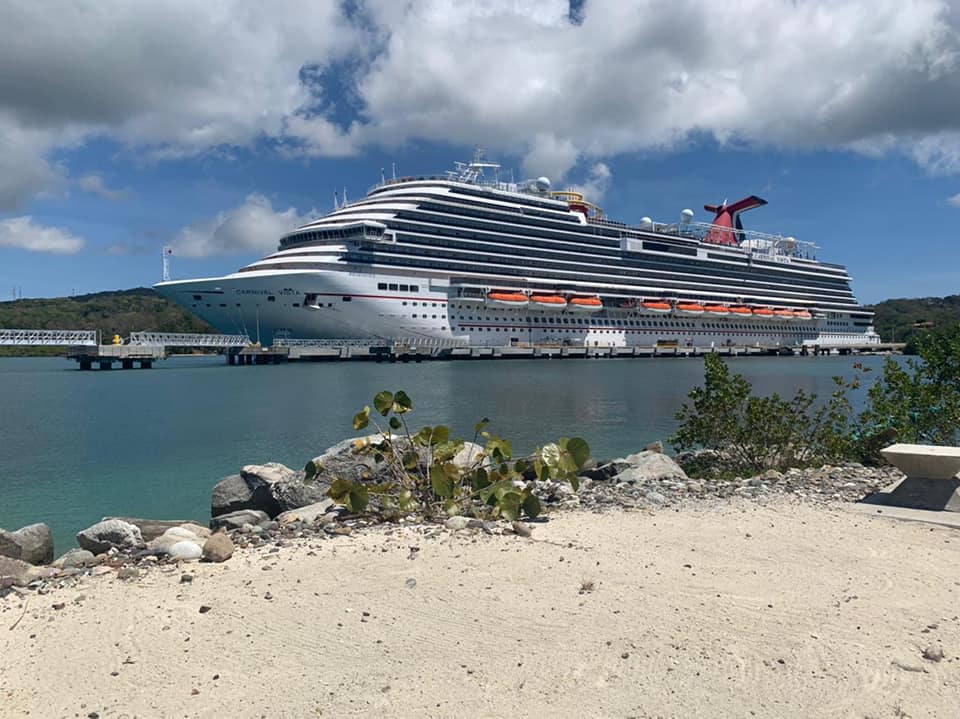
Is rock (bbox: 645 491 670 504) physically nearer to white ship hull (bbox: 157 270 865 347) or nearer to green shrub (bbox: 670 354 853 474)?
green shrub (bbox: 670 354 853 474)

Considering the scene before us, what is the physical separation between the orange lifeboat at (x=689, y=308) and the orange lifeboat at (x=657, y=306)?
80.1 inches

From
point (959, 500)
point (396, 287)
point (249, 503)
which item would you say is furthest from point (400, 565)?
point (396, 287)

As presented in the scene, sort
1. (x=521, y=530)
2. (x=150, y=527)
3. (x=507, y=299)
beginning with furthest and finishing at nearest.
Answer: (x=507, y=299) → (x=150, y=527) → (x=521, y=530)

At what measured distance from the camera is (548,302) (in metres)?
65.5

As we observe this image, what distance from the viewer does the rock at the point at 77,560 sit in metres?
5.57

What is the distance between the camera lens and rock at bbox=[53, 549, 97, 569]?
5574 mm

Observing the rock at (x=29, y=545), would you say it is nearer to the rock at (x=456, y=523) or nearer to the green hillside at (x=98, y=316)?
the rock at (x=456, y=523)

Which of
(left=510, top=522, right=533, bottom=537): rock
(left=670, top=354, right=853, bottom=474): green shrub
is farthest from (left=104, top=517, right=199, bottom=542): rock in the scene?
(left=670, top=354, right=853, bottom=474): green shrub

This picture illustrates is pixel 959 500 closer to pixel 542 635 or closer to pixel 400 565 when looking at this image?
pixel 542 635

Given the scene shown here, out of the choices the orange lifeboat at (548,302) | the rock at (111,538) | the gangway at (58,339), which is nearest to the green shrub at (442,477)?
the rock at (111,538)

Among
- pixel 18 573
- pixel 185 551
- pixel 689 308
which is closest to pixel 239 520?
pixel 185 551

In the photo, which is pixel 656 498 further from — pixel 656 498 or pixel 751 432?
pixel 751 432

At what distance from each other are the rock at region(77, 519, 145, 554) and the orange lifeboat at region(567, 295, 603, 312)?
2471 inches

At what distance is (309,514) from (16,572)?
2846 millimetres
